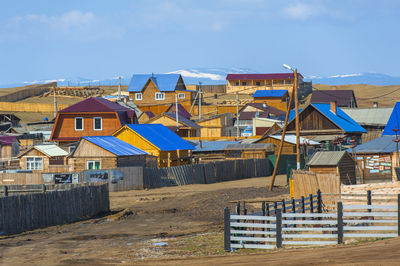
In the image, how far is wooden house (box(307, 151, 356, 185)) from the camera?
3944 centimetres

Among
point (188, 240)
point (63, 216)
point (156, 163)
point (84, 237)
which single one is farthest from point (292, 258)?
point (156, 163)

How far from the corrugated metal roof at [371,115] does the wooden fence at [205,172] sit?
24.5 m

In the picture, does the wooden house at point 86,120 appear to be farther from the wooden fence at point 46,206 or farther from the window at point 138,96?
the window at point 138,96

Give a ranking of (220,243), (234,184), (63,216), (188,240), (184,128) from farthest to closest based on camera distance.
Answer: (184,128) → (234,184) → (63,216) → (188,240) → (220,243)

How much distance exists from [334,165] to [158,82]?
84.9 meters

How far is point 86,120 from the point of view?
69.8 meters

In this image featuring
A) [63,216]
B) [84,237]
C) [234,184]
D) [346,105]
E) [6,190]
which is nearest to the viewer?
[84,237]

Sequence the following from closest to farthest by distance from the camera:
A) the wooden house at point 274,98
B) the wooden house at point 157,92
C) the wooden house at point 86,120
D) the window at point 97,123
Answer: the wooden house at point 86,120 → the window at point 97,123 → the wooden house at point 157,92 → the wooden house at point 274,98

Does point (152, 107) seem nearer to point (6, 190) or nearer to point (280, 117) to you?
point (280, 117)

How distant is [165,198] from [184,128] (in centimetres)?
3923

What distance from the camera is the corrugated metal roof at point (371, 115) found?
84.5 m

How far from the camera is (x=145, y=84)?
12144 centimetres

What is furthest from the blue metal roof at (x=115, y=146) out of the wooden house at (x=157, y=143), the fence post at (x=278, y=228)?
the fence post at (x=278, y=228)

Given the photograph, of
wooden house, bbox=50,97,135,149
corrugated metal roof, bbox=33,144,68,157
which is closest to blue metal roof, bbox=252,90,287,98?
wooden house, bbox=50,97,135,149
